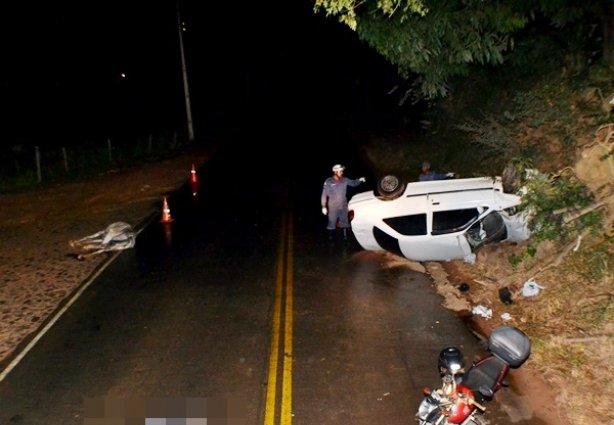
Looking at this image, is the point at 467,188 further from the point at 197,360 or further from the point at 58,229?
the point at 58,229

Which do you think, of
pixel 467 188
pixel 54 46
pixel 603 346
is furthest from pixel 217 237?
pixel 54 46

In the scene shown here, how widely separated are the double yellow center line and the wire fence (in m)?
14.5

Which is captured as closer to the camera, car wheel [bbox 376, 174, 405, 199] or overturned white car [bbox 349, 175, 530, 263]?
overturned white car [bbox 349, 175, 530, 263]

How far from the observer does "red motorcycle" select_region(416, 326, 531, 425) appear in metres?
5.39

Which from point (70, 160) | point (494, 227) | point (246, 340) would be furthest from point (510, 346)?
point (70, 160)

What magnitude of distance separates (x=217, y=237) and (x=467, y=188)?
19.5 ft

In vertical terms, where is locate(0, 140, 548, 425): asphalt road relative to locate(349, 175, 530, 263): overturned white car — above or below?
below

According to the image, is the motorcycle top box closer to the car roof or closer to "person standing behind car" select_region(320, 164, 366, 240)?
the car roof

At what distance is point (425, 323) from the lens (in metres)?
8.74

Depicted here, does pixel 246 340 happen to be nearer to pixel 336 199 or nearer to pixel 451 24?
pixel 336 199

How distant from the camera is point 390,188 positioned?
11.0 metres

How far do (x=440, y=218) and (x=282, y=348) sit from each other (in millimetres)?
3873

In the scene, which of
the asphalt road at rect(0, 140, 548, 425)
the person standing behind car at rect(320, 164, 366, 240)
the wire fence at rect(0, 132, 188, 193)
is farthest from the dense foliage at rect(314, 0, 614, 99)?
the wire fence at rect(0, 132, 188, 193)

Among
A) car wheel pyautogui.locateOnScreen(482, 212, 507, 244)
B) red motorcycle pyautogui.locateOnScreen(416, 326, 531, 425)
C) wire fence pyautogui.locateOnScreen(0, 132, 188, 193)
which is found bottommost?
red motorcycle pyautogui.locateOnScreen(416, 326, 531, 425)
